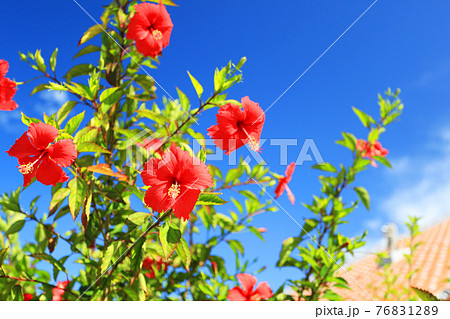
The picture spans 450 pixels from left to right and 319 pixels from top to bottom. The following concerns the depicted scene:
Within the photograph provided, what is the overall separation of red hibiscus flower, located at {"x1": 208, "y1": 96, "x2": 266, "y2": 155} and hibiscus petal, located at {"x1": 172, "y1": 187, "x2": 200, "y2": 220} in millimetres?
315

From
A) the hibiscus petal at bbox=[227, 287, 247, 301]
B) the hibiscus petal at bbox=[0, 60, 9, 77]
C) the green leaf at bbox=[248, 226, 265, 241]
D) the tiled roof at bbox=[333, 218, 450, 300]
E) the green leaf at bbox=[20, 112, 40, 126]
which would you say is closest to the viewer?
the green leaf at bbox=[20, 112, 40, 126]

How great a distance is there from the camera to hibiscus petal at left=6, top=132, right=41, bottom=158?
3.76ft

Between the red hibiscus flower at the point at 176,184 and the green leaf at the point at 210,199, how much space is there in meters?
0.06

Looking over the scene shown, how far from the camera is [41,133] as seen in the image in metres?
1.13

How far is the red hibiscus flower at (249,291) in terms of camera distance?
1.86 m

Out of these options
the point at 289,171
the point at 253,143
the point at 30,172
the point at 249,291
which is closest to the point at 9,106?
the point at 30,172

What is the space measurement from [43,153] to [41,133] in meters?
0.07

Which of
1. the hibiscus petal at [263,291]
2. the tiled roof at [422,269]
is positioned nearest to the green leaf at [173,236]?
the hibiscus petal at [263,291]

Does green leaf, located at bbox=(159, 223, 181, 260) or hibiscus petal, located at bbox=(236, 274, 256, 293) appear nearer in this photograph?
green leaf, located at bbox=(159, 223, 181, 260)

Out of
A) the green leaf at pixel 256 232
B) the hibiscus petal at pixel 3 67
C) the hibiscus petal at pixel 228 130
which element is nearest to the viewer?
the hibiscus petal at pixel 228 130

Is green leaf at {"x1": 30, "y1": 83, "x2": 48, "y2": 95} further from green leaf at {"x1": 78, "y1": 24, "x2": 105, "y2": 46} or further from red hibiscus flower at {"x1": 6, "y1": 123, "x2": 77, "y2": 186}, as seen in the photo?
red hibiscus flower at {"x1": 6, "y1": 123, "x2": 77, "y2": 186}

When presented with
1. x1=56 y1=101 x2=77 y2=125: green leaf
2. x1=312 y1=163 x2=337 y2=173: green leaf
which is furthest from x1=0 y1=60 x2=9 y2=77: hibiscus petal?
x1=312 y1=163 x2=337 y2=173: green leaf

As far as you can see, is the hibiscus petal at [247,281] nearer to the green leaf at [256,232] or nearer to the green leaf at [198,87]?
the green leaf at [256,232]
